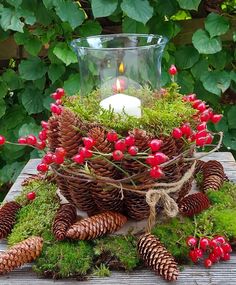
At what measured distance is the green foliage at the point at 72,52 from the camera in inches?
58.4

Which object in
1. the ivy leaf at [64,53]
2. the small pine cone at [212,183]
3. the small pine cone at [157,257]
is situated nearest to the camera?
the small pine cone at [157,257]

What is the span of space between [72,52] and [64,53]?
0.03 meters

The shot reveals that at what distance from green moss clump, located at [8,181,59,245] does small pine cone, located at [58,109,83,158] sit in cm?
11

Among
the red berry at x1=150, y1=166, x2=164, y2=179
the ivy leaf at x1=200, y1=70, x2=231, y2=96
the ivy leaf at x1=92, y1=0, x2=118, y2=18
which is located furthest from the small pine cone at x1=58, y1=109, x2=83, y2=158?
the ivy leaf at x1=200, y1=70, x2=231, y2=96

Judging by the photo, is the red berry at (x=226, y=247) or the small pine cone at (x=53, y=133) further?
the small pine cone at (x=53, y=133)

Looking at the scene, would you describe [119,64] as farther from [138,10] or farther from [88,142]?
[138,10]

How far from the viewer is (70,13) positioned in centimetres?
148

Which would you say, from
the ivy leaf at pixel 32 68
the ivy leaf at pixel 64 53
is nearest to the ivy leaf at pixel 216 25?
the ivy leaf at pixel 64 53

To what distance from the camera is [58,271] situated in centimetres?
73

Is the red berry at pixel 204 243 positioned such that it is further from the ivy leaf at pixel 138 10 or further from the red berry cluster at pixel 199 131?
the ivy leaf at pixel 138 10

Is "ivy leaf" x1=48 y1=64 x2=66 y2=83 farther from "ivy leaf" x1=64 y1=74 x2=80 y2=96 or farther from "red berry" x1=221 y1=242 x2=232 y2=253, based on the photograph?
"red berry" x1=221 y1=242 x2=232 y2=253

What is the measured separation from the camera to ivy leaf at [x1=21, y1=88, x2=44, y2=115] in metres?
1.66

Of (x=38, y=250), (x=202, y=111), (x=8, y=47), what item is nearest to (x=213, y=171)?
(x=202, y=111)

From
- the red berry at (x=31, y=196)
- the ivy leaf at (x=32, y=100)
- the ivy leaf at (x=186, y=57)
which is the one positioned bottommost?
the ivy leaf at (x=32, y=100)
